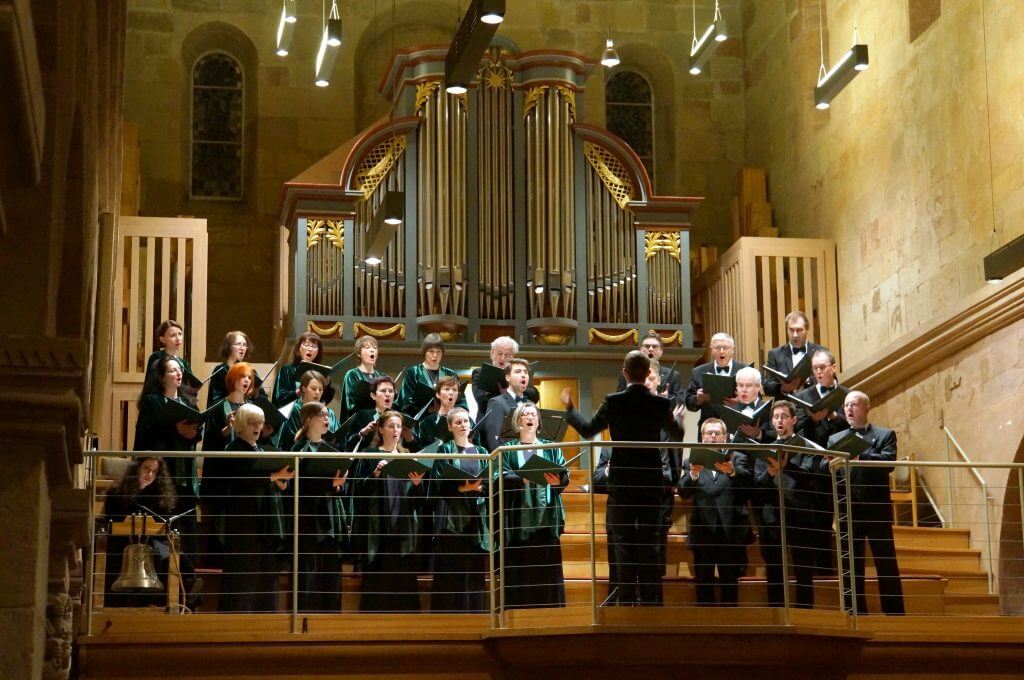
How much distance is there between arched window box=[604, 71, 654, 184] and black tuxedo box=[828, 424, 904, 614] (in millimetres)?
6976

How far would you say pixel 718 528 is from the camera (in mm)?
8953

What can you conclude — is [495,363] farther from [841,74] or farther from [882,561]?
[841,74]

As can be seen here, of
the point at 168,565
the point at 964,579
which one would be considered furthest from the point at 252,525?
the point at 964,579

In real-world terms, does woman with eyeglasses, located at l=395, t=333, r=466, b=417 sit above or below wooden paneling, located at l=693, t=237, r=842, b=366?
below

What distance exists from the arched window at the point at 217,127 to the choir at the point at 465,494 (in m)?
6.07

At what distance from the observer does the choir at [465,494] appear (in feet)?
28.2

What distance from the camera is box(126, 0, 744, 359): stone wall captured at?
15156 mm

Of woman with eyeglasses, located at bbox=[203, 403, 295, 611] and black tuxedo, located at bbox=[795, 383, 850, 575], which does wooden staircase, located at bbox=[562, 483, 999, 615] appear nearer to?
black tuxedo, located at bbox=[795, 383, 850, 575]

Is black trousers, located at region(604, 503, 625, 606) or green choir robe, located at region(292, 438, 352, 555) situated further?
green choir robe, located at region(292, 438, 352, 555)

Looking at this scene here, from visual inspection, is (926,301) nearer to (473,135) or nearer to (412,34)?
(473,135)

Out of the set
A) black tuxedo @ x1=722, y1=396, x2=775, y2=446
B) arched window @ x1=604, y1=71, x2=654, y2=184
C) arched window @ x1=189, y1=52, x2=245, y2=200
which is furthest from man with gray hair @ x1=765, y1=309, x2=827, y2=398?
arched window @ x1=189, y1=52, x2=245, y2=200

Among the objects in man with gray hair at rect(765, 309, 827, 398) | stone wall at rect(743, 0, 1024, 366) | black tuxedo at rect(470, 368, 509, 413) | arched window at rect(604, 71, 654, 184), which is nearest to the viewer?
black tuxedo at rect(470, 368, 509, 413)

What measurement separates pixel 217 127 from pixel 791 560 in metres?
8.34

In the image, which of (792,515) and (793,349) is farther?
(793,349)
